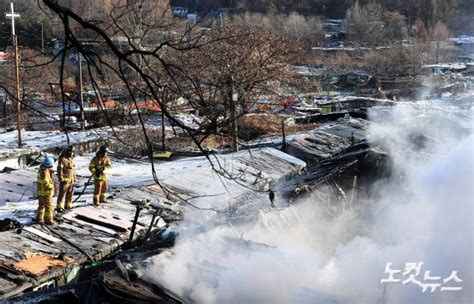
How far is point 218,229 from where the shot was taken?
8047 mm

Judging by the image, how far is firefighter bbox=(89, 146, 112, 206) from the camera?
1168cm

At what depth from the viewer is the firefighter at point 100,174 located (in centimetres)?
1168

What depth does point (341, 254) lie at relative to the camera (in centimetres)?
752

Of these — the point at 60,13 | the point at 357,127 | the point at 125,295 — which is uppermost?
the point at 60,13

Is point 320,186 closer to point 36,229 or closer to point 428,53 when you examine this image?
point 36,229

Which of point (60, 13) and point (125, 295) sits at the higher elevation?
point (60, 13)

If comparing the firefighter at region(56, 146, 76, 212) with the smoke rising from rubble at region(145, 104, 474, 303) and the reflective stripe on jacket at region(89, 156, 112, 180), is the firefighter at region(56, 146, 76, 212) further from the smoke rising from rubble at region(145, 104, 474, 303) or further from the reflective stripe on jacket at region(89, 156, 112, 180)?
the smoke rising from rubble at region(145, 104, 474, 303)

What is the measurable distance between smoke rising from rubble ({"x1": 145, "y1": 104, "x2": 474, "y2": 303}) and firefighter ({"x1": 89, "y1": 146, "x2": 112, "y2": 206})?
143 inches

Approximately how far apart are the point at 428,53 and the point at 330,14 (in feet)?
80.8

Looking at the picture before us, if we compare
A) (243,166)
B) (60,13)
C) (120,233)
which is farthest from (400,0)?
(60,13)

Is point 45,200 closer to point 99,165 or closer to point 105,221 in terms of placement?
point 105,221

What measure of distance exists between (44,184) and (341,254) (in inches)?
220

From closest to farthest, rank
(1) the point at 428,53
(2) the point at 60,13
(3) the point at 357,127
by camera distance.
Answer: (2) the point at 60,13 < (3) the point at 357,127 < (1) the point at 428,53

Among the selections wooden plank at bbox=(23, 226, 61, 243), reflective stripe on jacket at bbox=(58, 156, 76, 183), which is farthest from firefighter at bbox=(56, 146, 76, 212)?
wooden plank at bbox=(23, 226, 61, 243)
